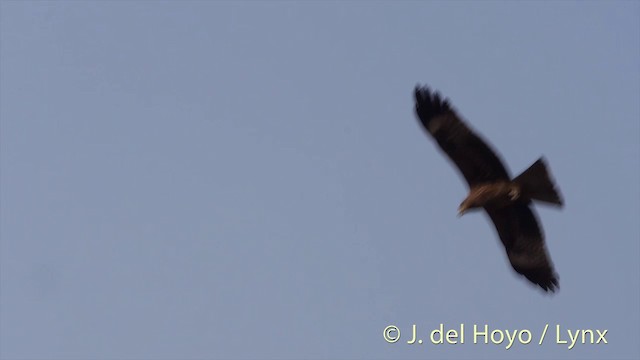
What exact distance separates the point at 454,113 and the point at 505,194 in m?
0.94

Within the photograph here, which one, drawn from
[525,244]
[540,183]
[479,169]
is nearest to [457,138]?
[479,169]

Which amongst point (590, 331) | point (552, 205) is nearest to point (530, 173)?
point (552, 205)

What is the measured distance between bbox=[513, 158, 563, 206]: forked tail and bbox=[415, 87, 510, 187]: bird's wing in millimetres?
380

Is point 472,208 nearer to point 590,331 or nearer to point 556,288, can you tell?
point 556,288

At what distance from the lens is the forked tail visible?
1382 centimetres

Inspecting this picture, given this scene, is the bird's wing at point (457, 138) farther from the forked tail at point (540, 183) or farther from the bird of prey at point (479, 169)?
the forked tail at point (540, 183)

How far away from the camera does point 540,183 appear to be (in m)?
13.9

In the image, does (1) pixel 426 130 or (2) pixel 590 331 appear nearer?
(1) pixel 426 130

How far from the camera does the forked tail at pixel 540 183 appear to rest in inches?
544

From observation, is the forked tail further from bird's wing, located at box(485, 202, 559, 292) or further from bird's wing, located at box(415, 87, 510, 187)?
bird's wing, located at box(485, 202, 559, 292)

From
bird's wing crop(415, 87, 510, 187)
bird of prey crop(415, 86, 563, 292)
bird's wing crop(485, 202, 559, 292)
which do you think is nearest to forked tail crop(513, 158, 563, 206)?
bird of prey crop(415, 86, 563, 292)

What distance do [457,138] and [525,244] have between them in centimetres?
177

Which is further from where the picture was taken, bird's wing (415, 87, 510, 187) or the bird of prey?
bird's wing (415, 87, 510, 187)

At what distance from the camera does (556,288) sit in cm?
1584
